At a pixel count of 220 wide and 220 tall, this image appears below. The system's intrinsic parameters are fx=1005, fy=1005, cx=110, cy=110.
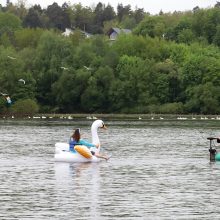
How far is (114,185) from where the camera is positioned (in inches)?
1672

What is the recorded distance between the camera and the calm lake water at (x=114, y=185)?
3458 centimetres

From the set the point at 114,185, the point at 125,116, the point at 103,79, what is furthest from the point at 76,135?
the point at 103,79

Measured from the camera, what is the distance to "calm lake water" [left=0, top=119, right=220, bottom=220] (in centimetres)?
3458

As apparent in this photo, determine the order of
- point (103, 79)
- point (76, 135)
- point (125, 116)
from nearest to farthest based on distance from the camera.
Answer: point (76, 135)
point (125, 116)
point (103, 79)

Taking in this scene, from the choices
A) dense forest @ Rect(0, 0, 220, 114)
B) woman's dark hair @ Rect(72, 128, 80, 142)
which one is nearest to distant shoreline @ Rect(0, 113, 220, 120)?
dense forest @ Rect(0, 0, 220, 114)

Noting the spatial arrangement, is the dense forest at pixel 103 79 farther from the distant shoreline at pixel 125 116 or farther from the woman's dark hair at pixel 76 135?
the woman's dark hair at pixel 76 135

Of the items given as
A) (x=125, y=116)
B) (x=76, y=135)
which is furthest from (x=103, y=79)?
(x=76, y=135)

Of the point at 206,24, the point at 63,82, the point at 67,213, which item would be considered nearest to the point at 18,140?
the point at 67,213

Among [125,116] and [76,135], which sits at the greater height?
[76,135]

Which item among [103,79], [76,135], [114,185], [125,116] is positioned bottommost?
[114,185]

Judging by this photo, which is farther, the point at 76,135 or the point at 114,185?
the point at 76,135

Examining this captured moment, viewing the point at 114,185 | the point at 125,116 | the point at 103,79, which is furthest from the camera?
the point at 103,79

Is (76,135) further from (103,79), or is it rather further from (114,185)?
(103,79)

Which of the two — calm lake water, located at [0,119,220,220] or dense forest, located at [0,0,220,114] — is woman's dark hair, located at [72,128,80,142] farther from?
dense forest, located at [0,0,220,114]
